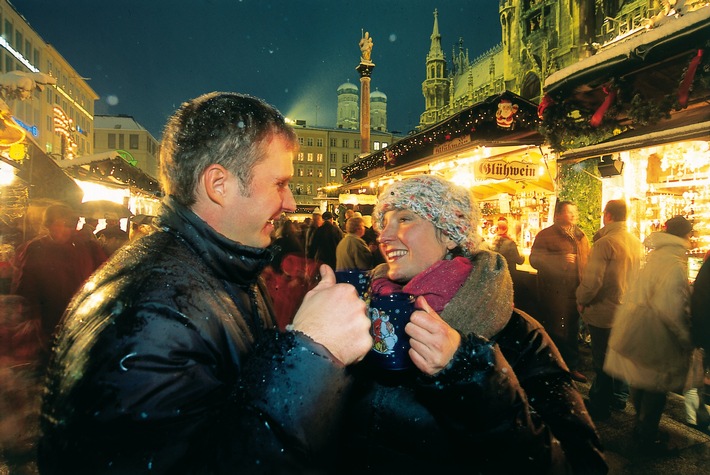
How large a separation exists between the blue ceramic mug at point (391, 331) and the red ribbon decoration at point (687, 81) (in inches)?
166

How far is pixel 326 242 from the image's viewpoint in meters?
8.89

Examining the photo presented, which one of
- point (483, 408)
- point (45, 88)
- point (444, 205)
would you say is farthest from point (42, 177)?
point (45, 88)

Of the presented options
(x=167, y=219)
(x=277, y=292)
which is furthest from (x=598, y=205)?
(x=167, y=219)

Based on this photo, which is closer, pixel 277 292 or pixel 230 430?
pixel 230 430

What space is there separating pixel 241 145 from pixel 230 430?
0.91 m

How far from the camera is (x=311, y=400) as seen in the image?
94 cm

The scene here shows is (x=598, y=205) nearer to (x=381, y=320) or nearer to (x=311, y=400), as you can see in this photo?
(x=381, y=320)

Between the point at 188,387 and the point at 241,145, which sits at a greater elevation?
the point at 241,145

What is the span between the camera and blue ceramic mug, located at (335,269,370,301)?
1.68 m

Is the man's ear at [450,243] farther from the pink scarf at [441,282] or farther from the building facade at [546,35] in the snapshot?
the building facade at [546,35]

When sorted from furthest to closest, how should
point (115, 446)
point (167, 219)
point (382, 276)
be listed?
point (382, 276) → point (167, 219) → point (115, 446)

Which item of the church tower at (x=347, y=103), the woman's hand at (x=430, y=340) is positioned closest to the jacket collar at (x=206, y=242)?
the woman's hand at (x=430, y=340)

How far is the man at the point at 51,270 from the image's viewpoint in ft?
14.1

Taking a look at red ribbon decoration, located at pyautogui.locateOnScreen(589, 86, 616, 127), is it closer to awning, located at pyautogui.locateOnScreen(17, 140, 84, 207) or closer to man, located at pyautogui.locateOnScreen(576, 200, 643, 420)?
man, located at pyautogui.locateOnScreen(576, 200, 643, 420)
